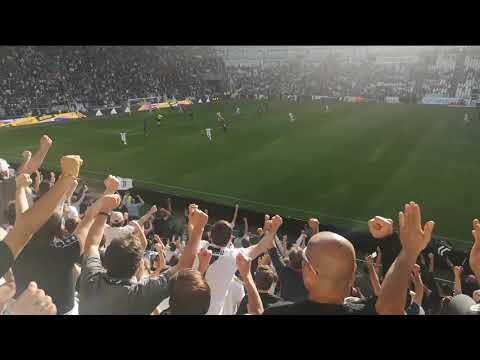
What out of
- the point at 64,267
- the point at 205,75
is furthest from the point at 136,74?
the point at 64,267

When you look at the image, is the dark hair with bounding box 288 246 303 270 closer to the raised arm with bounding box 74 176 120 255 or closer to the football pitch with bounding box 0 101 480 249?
the raised arm with bounding box 74 176 120 255

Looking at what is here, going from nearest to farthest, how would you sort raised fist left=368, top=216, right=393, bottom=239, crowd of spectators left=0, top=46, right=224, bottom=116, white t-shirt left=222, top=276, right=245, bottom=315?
raised fist left=368, top=216, right=393, bottom=239, white t-shirt left=222, top=276, right=245, bottom=315, crowd of spectators left=0, top=46, right=224, bottom=116

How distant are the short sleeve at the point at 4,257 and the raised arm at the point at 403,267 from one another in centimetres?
201

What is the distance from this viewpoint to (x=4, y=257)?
2439 millimetres

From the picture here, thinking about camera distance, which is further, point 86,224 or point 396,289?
point 86,224

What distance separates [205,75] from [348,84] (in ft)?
66.1

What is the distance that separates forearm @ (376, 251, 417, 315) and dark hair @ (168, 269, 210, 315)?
0.98 metres

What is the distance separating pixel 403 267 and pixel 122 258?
174 cm

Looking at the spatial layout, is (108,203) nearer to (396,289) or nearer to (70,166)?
(70,166)

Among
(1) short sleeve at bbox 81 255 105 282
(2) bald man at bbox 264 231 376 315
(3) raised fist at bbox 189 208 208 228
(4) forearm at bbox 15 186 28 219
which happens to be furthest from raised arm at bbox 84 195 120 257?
(2) bald man at bbox 264 231 376 315

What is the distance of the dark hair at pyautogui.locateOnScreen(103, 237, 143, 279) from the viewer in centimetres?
298

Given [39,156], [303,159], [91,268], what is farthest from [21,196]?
[303,159]

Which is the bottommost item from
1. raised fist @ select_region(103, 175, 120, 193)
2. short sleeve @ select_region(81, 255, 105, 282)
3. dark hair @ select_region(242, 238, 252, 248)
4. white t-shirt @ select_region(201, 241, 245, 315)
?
dark hair @ select_region(242, 238, 252, 248)

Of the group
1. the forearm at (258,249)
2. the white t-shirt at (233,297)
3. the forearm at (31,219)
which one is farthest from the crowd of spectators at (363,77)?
the forearm at (31,219)
